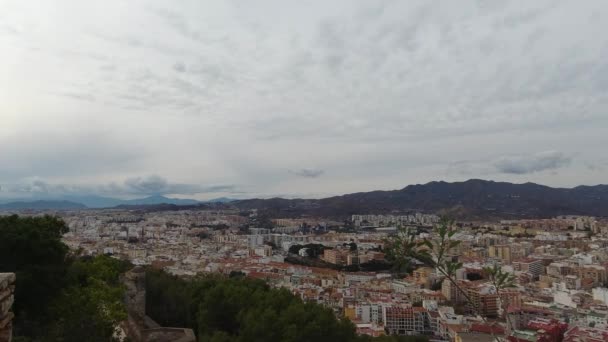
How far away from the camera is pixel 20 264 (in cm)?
649

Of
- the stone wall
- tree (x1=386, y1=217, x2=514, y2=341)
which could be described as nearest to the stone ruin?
the stone wall

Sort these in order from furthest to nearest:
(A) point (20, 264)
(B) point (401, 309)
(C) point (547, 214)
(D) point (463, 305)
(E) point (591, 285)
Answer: (C) point (547, 214)
(E) point (591, 285)
(D) point (463, 305)
(B) point (401, 309)
(A) point (20, 264)

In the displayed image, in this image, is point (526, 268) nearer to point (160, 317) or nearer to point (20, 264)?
point (160, 317)

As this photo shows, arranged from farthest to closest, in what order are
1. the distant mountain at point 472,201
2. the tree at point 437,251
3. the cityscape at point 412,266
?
1. the distant mountain at point 472,201
2. the cityscape at point 412,266
3. the tree at point 437,251

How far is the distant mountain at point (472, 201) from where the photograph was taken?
86.7 m

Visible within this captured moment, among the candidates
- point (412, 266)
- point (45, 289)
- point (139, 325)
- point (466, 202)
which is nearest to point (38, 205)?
point (466, 202)

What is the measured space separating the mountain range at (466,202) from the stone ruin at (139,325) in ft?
248

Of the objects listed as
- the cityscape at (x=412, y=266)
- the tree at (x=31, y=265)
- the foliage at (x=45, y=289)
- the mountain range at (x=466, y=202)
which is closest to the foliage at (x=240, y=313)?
the foliage at (x=45, y=289)

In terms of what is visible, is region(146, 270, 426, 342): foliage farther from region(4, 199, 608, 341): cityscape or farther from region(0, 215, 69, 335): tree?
region(0, 215, 69, 335): tree

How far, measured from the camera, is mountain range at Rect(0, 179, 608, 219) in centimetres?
8669

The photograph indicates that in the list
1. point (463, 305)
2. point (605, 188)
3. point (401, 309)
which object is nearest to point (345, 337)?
point (401, 309)

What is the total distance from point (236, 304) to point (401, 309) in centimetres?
1554

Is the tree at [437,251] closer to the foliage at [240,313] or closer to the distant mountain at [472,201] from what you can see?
the foliage at [240,313]

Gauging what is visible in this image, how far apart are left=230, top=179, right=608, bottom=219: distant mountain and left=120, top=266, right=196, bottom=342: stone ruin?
253ft
